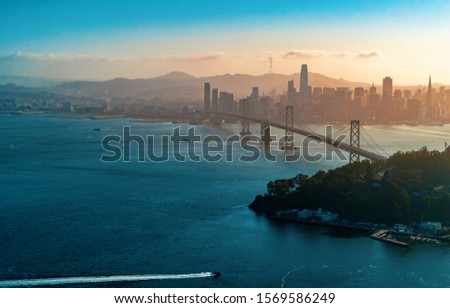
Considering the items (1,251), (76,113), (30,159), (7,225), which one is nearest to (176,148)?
(30,159)

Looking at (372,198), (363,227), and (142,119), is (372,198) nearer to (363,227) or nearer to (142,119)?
(363,227)

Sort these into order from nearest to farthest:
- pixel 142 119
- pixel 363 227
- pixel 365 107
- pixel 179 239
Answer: pixel 179 239 → pixel 363 227 → pixel 365 107 → pixel 142 119

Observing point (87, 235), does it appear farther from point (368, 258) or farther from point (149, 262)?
point (368, 258)

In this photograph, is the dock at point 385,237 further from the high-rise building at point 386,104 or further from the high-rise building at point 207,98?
the high-rise building at point 207,98

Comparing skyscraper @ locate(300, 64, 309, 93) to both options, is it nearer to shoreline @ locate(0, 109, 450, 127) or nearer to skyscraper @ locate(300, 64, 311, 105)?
skyscraper @ locate(300, 64, 311, 105)

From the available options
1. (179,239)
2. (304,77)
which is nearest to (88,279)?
(179,239)

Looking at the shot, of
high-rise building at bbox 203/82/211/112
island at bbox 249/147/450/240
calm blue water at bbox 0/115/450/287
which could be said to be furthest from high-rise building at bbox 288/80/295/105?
island at bbox 249/147/450/240
